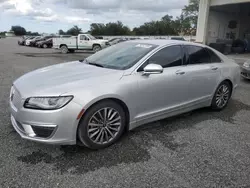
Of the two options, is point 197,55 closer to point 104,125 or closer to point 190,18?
point 104,125

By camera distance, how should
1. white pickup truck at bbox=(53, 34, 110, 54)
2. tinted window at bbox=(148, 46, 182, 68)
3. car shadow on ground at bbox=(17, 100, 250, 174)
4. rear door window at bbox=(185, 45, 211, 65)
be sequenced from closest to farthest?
car shadow on ground at bbox=(17, 100, 250, 174)
tinted window at bbox=(148, 46, 182, 68)
rear door window at bbox=(185, 45, 211, 65)
white pickup truck at bbox=(53, 34, 110, 54)

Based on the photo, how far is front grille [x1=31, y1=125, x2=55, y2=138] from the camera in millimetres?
2703

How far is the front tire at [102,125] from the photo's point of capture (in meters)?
2.89

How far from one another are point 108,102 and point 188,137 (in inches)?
57.1

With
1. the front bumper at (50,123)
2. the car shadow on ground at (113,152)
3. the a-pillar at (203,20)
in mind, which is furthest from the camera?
the a-pillar at (203,20)

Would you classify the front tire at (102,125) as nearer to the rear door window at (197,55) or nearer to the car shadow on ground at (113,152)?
the car shadow on ground at (113,152)

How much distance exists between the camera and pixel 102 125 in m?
3.07

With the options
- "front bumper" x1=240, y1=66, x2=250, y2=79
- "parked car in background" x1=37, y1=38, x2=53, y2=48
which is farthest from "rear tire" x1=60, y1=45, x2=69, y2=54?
"front bumper" x1=240, y1=66, x2=250, y2=79

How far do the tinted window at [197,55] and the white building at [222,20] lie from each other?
12936mm

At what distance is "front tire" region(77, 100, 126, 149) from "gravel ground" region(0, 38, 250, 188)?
139 millimetres

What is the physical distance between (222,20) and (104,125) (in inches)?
767

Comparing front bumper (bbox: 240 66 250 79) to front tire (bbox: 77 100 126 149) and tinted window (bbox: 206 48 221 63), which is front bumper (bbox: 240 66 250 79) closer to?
tinted window (bbox: 206 48 221 63)

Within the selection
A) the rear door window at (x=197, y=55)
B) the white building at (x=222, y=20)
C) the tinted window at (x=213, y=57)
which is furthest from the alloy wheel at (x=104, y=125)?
the white building at (x=222, y=20)

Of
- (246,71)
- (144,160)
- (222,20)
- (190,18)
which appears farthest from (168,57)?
(190,18)
